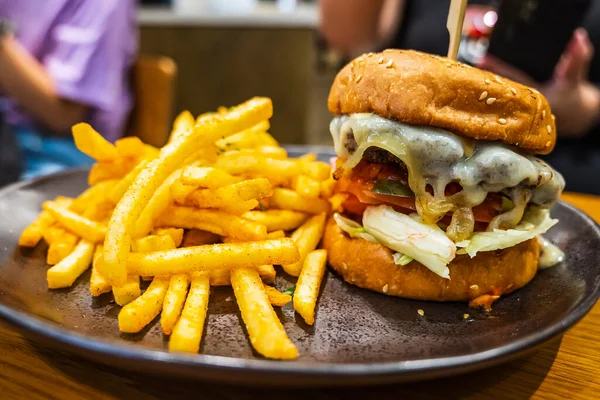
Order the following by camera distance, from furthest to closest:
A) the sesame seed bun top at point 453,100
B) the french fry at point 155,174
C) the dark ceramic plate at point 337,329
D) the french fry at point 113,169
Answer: the french fry at point 113,169 < the sesame seed bun top at point 453,100 < the french fry at point 155,174 < the dark ceramic plate at point 337,329

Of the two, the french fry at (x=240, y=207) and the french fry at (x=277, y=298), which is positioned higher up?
the french fry at (x=240, y=207)

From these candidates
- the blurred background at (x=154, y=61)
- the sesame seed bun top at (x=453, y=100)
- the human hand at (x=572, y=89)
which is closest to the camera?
the sesame seed bun top at (x=453, y=100)

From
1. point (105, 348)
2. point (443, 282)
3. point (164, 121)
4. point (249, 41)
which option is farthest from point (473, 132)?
point (249, 41)

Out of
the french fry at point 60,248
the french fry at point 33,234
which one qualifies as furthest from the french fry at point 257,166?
the french fry at point 33,234

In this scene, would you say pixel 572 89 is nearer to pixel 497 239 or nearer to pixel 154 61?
pixel 497 239

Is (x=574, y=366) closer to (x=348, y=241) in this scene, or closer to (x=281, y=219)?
(x=348, y=241)

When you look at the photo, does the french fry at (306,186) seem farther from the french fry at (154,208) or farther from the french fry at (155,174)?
the french fry at (154,208)

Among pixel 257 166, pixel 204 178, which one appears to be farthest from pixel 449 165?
pixel 204 178

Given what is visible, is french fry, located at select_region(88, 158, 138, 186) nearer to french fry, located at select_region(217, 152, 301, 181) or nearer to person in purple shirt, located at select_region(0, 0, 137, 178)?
french fry, located at select_region(217, 152, 301, 181)
